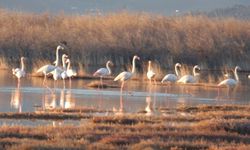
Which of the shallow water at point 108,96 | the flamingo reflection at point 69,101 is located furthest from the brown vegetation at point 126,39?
the flamingo reflection at point 69,101

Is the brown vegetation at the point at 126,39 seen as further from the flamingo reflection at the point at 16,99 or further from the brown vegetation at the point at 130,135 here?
the brown vegetation at the point at 130,135

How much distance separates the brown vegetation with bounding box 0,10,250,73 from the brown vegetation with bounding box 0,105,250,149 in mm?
26291

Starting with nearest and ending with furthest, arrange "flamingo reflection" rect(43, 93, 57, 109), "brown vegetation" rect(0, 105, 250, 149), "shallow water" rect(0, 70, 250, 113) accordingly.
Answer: "brown vegetation" rect(0, 105, 250, 149) < "flamingo reflection" rect(43, 93, 57, 109) < "shallow water" rect(0, 70, 250, 113)

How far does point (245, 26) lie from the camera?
52.2m

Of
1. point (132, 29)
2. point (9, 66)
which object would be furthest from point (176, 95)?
point (132, 29)

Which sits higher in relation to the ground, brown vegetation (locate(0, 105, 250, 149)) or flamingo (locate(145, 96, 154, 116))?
flamingo (locate(145, 96, 154, 116))

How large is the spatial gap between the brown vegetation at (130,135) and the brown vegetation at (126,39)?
26291 millimetres

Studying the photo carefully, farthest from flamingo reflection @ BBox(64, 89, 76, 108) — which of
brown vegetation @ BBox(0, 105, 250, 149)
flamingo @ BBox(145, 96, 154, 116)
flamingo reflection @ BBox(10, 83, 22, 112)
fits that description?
brown vegetation @ BBox(0, 105, 250, 149)

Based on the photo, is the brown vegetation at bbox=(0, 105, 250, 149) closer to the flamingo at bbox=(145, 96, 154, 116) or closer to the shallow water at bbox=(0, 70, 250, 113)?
the flamingo at bbox=(145, 96, 154, 116)

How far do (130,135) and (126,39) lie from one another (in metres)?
32.0

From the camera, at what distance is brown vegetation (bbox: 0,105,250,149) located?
16594 mm

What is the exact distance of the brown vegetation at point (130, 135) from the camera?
16594 millimetres

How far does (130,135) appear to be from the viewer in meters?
18.3

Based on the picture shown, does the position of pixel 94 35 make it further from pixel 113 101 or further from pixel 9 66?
pixel 113 101
